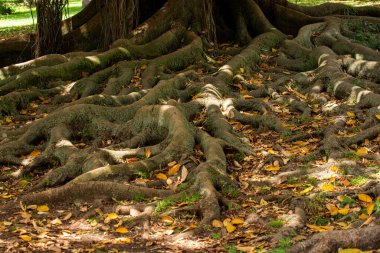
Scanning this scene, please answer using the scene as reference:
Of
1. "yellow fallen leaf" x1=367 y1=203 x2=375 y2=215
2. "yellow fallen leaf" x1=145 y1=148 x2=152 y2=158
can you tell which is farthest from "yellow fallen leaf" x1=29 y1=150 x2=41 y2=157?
"yellow fallen leaf" x1=367 y1=203 x2=375 y2=215

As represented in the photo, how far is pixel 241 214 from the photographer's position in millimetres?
5918

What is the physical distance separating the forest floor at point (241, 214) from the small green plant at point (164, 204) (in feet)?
0.04

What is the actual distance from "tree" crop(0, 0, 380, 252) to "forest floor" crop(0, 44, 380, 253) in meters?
0.13

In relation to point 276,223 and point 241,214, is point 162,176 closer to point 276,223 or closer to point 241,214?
point 241,214

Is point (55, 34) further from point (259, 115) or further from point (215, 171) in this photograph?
point (215, 171)

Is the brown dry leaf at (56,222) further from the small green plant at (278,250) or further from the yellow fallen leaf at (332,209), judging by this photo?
the yellow fallen leaf at (332,209)

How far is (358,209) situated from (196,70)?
5078 mm

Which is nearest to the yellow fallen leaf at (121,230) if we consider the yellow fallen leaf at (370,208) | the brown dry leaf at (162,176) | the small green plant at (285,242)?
the brown dry leaf at (162,176)

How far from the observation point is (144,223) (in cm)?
575

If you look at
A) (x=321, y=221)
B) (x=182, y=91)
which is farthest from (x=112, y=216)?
(x=182, y=91)

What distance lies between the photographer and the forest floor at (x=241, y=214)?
17.5ft

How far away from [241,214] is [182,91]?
11.0 feet

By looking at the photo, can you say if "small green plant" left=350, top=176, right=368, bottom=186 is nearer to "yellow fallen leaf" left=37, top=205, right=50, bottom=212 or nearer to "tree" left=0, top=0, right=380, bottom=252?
"tree" left=0, top=0, right=380, bottom=252

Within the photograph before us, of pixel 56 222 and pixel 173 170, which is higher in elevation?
pixel 173 170
